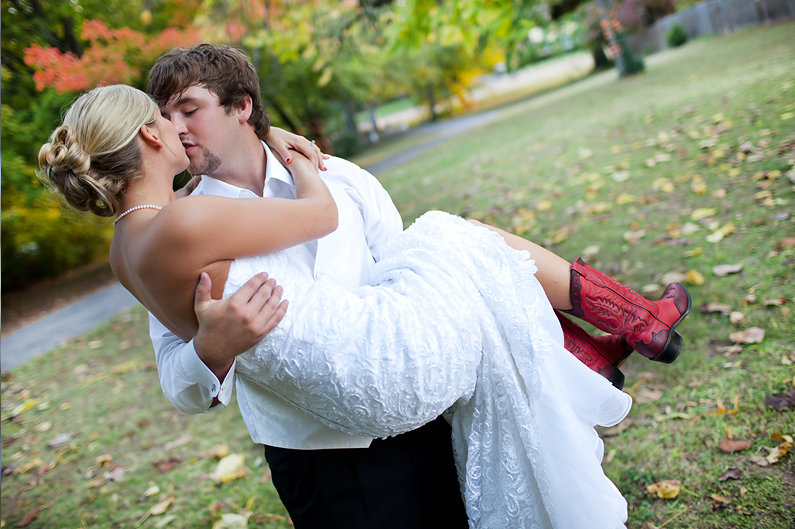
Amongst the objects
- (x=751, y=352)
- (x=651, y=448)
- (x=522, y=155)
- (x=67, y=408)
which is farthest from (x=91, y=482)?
(x=522, y=155)

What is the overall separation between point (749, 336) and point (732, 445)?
33.4 inches

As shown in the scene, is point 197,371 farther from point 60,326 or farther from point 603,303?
point 60,326

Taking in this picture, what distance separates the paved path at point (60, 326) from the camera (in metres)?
6.70

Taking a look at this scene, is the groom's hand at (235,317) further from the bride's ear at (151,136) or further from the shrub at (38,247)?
the shrub at (38,247)

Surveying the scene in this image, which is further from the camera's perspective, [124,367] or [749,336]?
[124,367]

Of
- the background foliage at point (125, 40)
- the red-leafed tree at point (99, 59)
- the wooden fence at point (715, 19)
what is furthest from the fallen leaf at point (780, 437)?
the wooden fence at point (715, 19)

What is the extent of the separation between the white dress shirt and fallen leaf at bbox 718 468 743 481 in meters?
1.54

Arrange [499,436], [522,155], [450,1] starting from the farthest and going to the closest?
1. [522,155]
2. [450,1]
3. [499,436]

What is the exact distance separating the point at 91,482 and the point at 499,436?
311 centimetres

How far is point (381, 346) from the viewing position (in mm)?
1464

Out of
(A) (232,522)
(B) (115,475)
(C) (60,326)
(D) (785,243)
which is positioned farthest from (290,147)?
(C) (60,326)

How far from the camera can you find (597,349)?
194cm

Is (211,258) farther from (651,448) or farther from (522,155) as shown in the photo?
(522,155)

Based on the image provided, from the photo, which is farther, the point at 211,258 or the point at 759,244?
the point at 759,244
